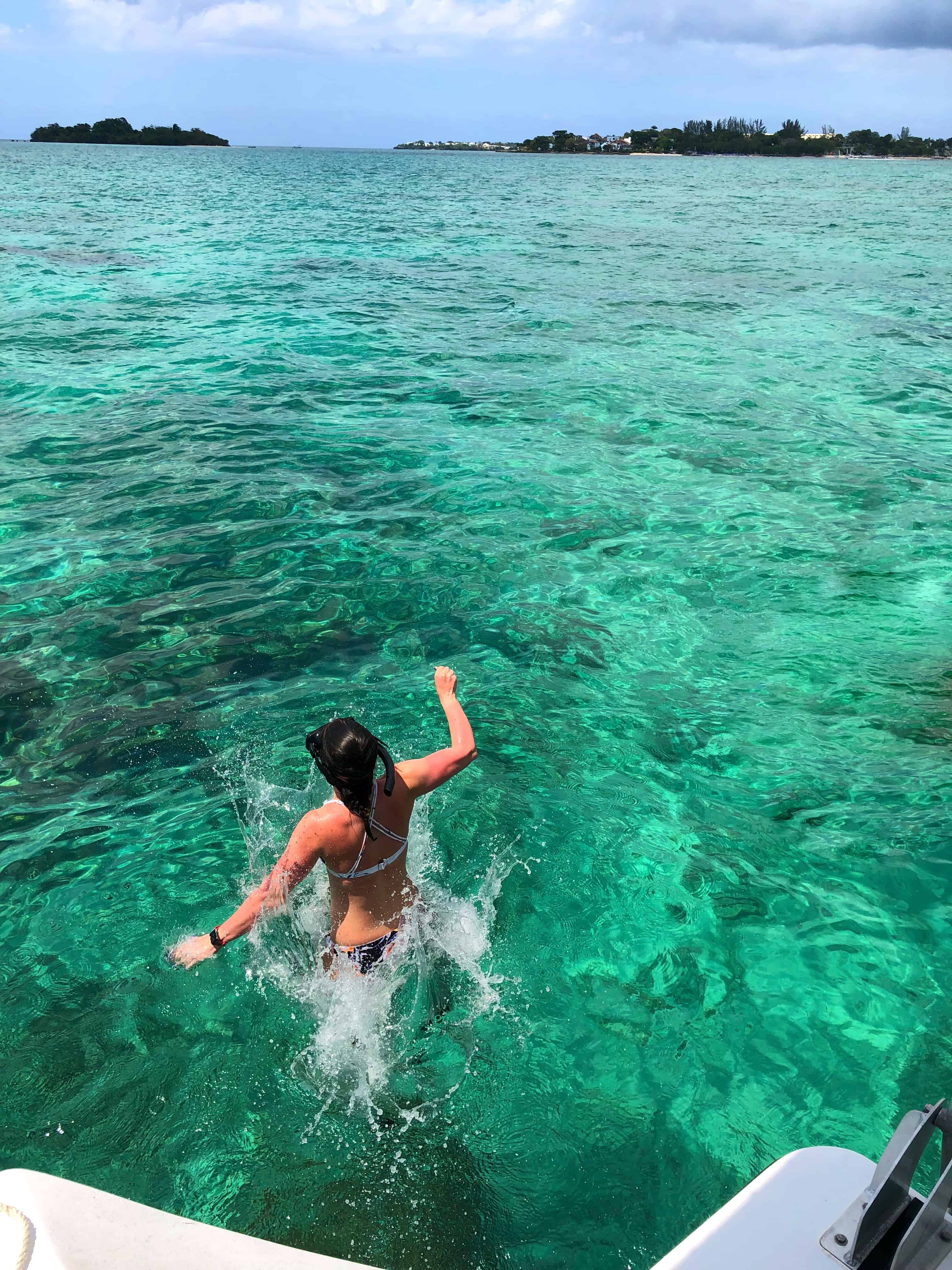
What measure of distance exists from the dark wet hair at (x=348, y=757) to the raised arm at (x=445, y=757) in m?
0.37

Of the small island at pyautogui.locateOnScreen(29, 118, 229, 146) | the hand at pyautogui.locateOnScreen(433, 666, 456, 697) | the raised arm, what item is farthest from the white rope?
the small island at pyautogui.locateOnScreen(29, 118, 229, 146)

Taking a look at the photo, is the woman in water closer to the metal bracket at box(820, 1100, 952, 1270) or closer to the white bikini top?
the white bikini top

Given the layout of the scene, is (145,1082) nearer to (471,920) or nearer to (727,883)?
(471,920)

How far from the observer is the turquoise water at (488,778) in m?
3.73

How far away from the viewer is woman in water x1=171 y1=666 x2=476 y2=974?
3496 millimetres

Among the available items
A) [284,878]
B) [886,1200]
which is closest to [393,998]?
[284,878]

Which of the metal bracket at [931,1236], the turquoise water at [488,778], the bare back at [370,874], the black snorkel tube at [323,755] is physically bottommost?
the turquoise water at [488,778]

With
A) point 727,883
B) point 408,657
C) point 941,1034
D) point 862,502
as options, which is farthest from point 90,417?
point 941,1034

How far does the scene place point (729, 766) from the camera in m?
5.95

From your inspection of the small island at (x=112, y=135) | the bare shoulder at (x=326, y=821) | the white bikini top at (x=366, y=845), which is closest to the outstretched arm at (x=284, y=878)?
the bare shoulder at (x=326, y=821)

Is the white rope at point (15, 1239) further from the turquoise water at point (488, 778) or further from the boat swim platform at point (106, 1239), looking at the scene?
the turquoise water at point (488, 778)

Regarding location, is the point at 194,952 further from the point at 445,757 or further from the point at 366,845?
the point at 445,757

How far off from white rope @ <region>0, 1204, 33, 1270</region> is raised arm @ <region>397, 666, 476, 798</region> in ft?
6.46

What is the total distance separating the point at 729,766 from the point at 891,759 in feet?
3.64
